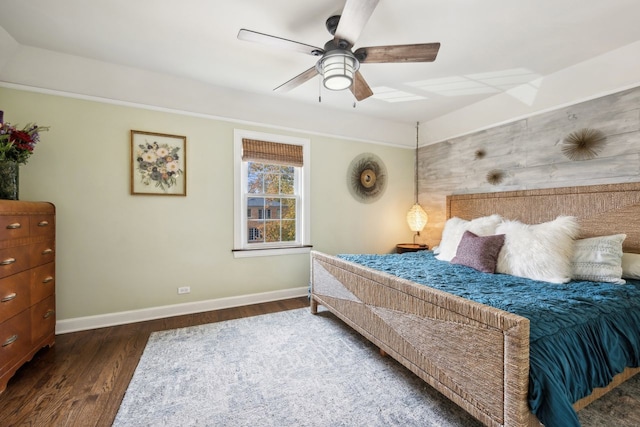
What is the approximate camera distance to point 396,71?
289 centimetres

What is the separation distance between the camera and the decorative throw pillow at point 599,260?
209cm

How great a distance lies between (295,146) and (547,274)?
2.90m

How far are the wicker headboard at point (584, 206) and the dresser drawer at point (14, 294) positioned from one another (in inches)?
174

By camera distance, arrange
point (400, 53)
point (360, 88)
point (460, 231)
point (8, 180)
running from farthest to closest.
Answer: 1. point (460, 231)
2. point (360, 88)
3. point (8, 180)
4. point (400, 53)

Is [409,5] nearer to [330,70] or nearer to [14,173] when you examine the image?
[330,70]

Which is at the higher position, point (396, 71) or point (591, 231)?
point (396, 71)

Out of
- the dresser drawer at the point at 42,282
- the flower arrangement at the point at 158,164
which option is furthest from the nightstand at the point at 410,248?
the dresser drawer at the point at 42,282

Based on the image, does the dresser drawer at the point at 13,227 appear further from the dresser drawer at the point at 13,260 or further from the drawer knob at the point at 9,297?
the drawer knob at the point at 9,297

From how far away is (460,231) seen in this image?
10.2 feet

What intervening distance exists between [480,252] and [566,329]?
1.19 metres

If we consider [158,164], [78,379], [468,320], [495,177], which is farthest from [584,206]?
[78,379]

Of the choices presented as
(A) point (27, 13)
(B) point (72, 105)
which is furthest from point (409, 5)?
(B) point (72, 105)

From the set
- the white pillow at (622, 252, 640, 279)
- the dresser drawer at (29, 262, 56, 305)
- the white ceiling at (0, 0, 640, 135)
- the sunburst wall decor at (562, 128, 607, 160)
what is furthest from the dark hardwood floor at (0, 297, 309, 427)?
the sunburst wall decor at (562, 128, 607, 160)

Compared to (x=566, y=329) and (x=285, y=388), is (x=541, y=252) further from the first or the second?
(x=285, y=388)
